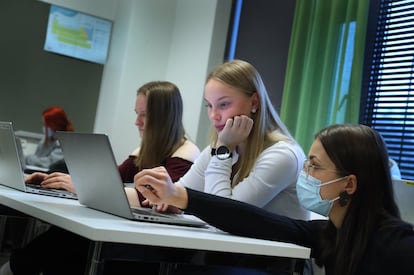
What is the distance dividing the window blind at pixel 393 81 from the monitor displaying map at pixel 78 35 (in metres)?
2.57

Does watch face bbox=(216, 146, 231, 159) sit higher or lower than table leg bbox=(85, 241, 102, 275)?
higher

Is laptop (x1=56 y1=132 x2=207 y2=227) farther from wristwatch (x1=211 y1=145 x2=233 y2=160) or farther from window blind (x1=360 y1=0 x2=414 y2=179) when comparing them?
window blind (x1=360 y1=0 x2=414 y2=179)

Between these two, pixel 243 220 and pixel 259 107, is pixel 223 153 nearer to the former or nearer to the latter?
pixel 259 107

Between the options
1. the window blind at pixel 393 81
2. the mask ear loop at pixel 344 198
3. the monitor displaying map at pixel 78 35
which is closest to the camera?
the mask ear loop at pixel 344 198

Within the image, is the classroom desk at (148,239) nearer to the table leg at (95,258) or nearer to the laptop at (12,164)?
the table leg at (95,258)

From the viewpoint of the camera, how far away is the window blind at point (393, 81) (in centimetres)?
276

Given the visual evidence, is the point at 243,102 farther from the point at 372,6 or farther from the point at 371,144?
the point at 372,6

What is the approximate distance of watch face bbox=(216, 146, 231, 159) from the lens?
1729mm

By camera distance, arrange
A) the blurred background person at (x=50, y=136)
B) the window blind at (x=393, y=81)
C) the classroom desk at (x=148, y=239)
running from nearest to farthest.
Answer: the classroom desk at (x=148, y=239)
the window blind at (x=393, y=81)
the blurred background person at (x=50, y=136)

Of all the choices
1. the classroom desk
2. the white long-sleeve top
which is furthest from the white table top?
the white long-sleeve top

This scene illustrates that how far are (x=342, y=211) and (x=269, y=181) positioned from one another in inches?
12.1

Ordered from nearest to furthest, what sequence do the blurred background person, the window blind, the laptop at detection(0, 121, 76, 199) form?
the laptop at detection(0, 121, 76, 199) → the window blind → the blurred background person

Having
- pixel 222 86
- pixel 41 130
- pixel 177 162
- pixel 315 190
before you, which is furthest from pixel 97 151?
pixel 41 130

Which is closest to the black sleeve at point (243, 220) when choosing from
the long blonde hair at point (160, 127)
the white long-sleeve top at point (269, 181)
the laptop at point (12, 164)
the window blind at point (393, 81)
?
the white long-sleeve top at point (269, 181)
